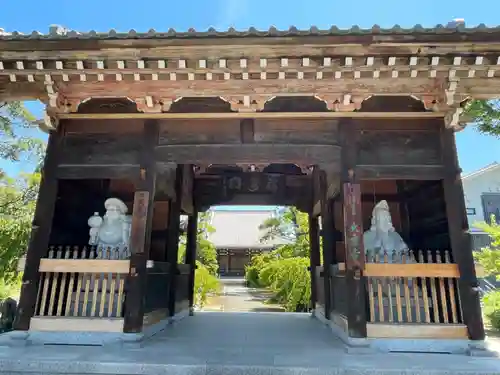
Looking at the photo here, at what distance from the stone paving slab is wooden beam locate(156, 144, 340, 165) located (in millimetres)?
2328

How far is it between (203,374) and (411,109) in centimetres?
409

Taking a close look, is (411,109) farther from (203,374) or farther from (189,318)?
(189,318)

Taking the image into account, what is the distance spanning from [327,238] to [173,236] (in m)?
2.68

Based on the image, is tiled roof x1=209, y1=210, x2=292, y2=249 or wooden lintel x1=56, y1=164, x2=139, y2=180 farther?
tiled roof x1=209, y1=210, x2=292, y2=249

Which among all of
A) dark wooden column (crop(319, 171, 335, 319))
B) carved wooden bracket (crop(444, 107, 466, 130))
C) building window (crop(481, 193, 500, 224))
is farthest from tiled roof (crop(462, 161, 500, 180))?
carved wooden bracket (crop(444, 107, 466, 130))

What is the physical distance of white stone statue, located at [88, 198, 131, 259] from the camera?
4762 millimetres

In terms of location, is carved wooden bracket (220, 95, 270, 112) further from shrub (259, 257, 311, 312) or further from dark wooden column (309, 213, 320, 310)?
shrub (259, 257, 311, 312)

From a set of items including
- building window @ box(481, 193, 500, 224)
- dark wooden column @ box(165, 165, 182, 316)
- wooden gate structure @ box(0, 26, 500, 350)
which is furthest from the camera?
building window @ box(481, 193, 500, 224)

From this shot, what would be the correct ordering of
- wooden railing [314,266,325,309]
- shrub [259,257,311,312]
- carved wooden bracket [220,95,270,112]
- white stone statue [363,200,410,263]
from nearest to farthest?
carved wooden bracket [220,95,270,112]
white stone statue [363,200,410,263]
wooden railing [314,266,325,309]
shrub [259,257,311,312]

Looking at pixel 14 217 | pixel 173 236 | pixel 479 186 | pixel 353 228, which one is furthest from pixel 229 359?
pixel 479 186

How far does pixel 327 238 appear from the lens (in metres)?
5.88

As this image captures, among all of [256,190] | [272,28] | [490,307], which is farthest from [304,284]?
[272,28]

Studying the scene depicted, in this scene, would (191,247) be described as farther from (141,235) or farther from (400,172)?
(400,172)

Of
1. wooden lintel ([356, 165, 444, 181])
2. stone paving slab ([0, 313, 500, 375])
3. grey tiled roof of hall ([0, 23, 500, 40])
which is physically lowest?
stone paving slab ([0, 313, 500, 375])
